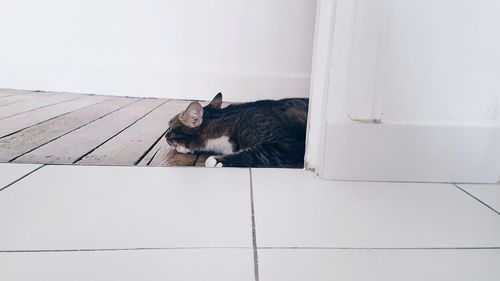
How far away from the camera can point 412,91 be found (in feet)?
2.72

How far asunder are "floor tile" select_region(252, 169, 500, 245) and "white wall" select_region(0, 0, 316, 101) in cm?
144

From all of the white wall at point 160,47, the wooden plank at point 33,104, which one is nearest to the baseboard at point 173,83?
the white wall at point 160,47

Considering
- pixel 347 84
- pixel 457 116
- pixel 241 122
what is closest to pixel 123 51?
pixel 241 122

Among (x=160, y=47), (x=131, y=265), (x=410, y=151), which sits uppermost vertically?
(x=160, y=47)

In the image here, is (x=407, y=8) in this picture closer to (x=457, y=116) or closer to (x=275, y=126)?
(x=457, y=116)

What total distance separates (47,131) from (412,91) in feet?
3.76

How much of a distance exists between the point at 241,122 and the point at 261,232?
2.11ft

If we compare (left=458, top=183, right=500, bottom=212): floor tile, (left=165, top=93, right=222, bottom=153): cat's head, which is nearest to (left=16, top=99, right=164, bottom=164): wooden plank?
(left=165, top=93, right=222, bottom=153): cat's head

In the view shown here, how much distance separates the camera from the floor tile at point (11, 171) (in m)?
0.76

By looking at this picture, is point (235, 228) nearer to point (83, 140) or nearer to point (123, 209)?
point (123, 209)

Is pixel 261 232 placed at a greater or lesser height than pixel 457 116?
lesser

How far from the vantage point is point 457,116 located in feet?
2.75

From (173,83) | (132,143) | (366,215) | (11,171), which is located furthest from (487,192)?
(173,83)

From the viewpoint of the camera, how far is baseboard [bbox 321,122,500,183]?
0.83 meters
